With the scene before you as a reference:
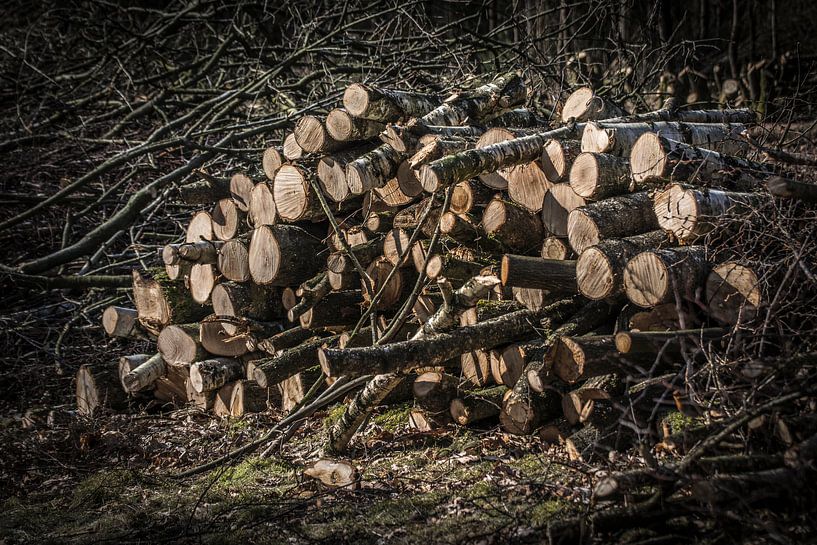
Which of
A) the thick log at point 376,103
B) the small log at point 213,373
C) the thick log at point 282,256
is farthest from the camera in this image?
the small log at point 213,373

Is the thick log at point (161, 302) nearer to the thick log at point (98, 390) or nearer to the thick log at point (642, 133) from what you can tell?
the thick log at point (98, 390)

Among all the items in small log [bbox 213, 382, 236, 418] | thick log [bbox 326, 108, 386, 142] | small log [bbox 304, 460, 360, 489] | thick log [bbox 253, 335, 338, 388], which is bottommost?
small log [bbox 213, 382, 236, 418]

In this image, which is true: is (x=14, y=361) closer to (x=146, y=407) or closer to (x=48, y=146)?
(x=146, y=407)

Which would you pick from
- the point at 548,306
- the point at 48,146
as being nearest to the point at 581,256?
the point at 548,306

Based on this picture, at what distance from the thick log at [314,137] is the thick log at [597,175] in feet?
5.87

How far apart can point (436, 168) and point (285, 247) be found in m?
1.55

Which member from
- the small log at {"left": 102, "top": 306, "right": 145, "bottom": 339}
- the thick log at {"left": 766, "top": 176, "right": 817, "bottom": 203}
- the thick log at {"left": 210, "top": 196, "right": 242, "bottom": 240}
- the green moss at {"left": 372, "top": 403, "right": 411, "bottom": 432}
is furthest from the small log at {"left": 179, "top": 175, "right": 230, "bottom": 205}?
the thick log at {"left": 766, "top": 176, "right": 817, "bottom": 203}

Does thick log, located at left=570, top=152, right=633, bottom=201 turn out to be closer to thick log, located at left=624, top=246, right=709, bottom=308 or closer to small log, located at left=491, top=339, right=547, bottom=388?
thick log, located at left=624, top=246, right=709, bottom=308

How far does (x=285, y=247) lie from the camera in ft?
16.9

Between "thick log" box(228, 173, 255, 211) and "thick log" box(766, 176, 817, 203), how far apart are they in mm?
3843

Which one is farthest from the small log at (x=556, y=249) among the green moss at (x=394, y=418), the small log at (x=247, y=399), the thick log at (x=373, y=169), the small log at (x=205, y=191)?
the small log at (x=205, y=191)

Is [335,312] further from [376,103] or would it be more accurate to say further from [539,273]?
[539,273]

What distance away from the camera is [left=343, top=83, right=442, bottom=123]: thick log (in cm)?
504

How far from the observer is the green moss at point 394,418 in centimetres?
460
